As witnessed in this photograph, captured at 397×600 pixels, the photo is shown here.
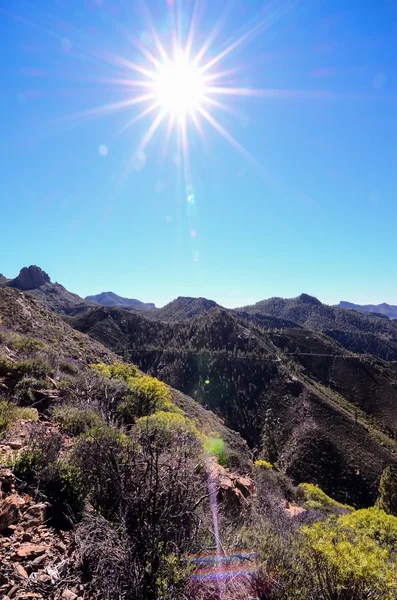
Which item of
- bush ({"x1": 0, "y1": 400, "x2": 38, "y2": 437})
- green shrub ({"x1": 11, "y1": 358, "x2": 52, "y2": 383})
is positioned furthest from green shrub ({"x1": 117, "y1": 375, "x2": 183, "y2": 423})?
bush ({"x1": 0, "y1": 400, "x2": 38, "y2": 437})

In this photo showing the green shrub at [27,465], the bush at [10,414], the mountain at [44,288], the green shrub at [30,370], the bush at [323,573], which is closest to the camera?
the bush at [323,573]

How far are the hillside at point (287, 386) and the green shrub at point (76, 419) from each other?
4707cm

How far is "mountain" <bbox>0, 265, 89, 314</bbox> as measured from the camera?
14612 cm

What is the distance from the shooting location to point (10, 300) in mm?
23047

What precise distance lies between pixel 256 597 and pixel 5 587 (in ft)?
9.36

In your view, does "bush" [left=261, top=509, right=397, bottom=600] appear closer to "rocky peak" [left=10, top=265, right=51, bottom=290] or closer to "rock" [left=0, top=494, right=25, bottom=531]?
"rock" [left=0, top=494, right=25, bottom=531]

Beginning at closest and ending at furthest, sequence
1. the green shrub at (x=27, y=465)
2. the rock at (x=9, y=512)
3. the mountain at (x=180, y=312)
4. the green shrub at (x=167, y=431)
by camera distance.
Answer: the rock at (x=9, y=512)
the green shrub at (x=27, y=465)
the green shrub at (x=167, y=431)
the mountain at (x=180, y=312)

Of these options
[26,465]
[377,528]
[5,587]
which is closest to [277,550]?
[5,587]

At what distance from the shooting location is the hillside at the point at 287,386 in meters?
47.4

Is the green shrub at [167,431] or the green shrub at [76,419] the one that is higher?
the green shrub at [76,419]

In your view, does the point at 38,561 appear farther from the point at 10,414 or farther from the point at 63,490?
the point at 10,414

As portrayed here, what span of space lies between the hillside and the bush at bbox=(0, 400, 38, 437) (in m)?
48.1

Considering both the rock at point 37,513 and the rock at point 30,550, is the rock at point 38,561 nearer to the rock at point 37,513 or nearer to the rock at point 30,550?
the rock at point 30,550

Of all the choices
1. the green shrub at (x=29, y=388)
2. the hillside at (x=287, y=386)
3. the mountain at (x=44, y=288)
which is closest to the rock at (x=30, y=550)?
the green shrub at (x=29, y=388)
